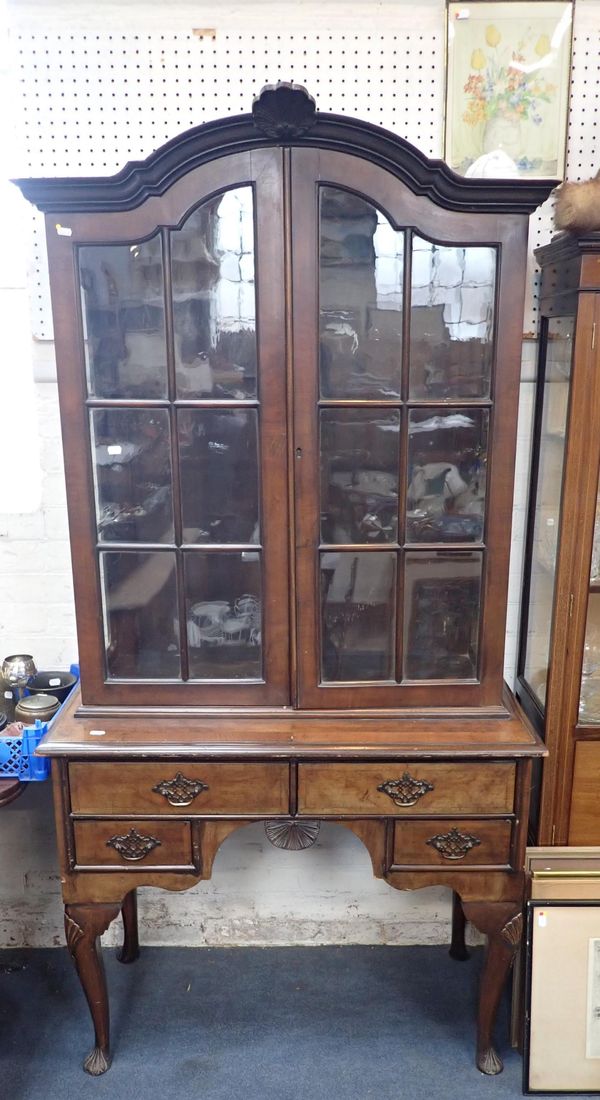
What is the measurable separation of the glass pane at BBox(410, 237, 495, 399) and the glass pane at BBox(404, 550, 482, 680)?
0.40 metres

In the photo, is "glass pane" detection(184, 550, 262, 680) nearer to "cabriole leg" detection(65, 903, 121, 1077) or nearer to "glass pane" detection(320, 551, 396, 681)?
"glass pane" detection(320, 551, 396, 681)

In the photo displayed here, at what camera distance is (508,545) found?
1914 mm

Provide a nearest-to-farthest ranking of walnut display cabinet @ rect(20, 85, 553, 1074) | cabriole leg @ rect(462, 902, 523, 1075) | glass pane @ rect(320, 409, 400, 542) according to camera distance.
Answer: walnut display cabinet @ rect(20, 85, 553, 1074) < glass pane @ rect(320, 409, 400, 542) < cabriole leg @ rect(462, 902, 523, 1075)

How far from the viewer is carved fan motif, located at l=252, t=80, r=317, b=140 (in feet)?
5.26

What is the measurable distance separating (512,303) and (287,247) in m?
0.51

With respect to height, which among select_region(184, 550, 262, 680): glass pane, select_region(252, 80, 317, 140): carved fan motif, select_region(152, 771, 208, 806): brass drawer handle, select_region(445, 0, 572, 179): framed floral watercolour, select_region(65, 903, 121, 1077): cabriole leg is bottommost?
select_region(65, 903, 121, 1077): cabriole leg

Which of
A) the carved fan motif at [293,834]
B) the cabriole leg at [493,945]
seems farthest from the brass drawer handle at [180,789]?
the cabriole leg at [493,945]

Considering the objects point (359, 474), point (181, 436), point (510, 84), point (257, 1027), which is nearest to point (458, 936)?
point (257, 1027)

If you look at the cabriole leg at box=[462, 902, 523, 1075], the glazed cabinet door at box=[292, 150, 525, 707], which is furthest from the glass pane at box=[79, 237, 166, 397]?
the cabriole leg at box=[462, 902, 523, 1075]

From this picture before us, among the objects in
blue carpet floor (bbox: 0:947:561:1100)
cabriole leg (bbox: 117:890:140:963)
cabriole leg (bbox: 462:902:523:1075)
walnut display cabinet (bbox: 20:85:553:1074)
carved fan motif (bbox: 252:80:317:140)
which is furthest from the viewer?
cabriole leg (bbox: 117:890:140:963)

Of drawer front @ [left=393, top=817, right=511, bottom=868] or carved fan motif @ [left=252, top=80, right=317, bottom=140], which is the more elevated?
carved fan motif @ [left=252, top=80, right=317, bottom=140]

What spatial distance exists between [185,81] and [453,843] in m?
2.01

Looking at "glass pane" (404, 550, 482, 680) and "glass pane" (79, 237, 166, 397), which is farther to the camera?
"glass pane" (404, 550, 482, 680)

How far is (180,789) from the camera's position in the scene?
6.26 ft
